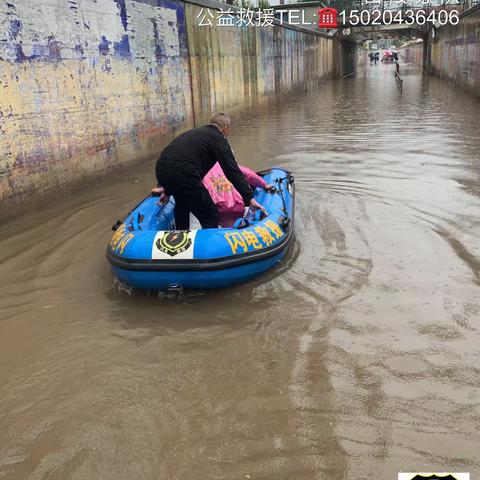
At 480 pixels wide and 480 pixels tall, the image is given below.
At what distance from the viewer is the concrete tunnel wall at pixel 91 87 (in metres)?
6.76

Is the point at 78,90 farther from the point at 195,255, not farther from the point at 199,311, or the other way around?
the point at 199,311

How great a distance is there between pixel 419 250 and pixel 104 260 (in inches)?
141

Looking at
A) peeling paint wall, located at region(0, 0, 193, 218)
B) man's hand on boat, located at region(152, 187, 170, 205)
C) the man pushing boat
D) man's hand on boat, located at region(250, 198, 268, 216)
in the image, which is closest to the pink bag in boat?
man's hand on boat, located at region(152, 187, 170, 205)

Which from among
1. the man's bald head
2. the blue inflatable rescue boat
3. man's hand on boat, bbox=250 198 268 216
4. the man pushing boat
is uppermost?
the man's bald head

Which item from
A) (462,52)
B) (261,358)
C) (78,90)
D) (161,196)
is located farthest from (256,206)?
(462,52)

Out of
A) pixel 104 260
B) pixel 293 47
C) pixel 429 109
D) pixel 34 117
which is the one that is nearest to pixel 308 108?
pixel 429 109

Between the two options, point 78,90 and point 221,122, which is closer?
point 221,122

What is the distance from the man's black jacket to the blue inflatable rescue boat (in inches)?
23.7

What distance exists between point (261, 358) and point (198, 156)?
7.19 feet

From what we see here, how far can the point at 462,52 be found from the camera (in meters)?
25.4

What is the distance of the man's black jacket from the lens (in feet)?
16.0

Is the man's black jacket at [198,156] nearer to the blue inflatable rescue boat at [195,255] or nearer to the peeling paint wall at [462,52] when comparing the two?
the blue inflatable rescue boat at [195,255]

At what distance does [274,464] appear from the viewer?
277 cm

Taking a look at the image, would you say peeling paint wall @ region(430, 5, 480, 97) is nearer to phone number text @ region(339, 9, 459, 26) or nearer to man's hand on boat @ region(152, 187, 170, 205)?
phone number text @ region(339, 9, 459, 26)
